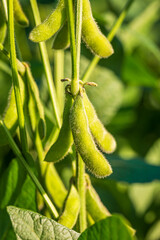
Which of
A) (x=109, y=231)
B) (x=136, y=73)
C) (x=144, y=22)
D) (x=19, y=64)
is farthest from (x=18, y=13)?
(x=144, y=22)

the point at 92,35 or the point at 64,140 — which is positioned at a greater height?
the point at 92,35

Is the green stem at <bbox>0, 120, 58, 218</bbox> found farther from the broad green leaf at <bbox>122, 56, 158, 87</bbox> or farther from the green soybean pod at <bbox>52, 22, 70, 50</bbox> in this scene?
the broad green leaf at <bbox>122, 56, 158, 87</bbox>

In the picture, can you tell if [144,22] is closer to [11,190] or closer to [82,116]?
[11,190]

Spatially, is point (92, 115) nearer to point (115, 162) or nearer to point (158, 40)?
point (115, 162)

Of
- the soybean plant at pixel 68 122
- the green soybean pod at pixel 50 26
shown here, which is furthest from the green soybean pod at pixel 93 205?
the green soybean pod at pixel 50 26

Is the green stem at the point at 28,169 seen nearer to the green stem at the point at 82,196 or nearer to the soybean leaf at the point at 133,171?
the green stem at the point at 82,196

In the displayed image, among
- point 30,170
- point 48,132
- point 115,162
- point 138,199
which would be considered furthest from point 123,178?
point 138,199
